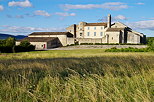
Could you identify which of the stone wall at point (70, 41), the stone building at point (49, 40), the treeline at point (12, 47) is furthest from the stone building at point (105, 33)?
the treeline at point (12, 47)

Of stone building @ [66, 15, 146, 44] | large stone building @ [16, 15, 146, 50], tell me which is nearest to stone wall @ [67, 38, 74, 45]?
large stone building @ [16, 15, 146, 50]

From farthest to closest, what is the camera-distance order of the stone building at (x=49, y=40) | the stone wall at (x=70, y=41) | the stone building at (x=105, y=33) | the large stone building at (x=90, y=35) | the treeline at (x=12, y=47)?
the stone wall at (x=70, y=41) → the stone building at (x=105, y=33) → the large stone building at (x=90, y=35) → the stone building at (x=49, y=40) → the treeline at (x=12, y=47)

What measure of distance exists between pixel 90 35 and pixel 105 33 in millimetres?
6052

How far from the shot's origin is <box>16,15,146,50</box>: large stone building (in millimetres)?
70000

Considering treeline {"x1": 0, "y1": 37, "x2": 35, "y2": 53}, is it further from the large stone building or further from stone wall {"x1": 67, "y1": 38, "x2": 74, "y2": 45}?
stone wall {"x1": 67, "y1": 38, "x2": 74, "y2": 45}

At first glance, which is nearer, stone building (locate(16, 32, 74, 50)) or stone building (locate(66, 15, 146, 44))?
stone building (locate(16, 32, 74, 50))

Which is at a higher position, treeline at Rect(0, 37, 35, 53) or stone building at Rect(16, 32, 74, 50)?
stone building at Rect(16, 32, 74, 50)

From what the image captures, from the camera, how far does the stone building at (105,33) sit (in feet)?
232

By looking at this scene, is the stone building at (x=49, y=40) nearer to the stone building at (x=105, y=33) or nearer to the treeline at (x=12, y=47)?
the stone building at (x=105, y=33)

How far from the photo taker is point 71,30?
8350cm

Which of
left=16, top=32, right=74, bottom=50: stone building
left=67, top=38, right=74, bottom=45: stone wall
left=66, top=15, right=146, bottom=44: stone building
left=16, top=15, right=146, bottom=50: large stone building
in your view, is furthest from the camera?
left=67, top=38, right=74, bottom=45: stone wall

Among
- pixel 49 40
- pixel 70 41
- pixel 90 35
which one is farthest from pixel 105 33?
pixel 49 40

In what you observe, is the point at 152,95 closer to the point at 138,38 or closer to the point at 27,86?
the point at 27,86

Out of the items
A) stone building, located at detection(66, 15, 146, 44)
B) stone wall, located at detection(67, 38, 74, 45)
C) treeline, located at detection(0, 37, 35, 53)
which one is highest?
stone building, located at detection(66, 15, 146, 44)
